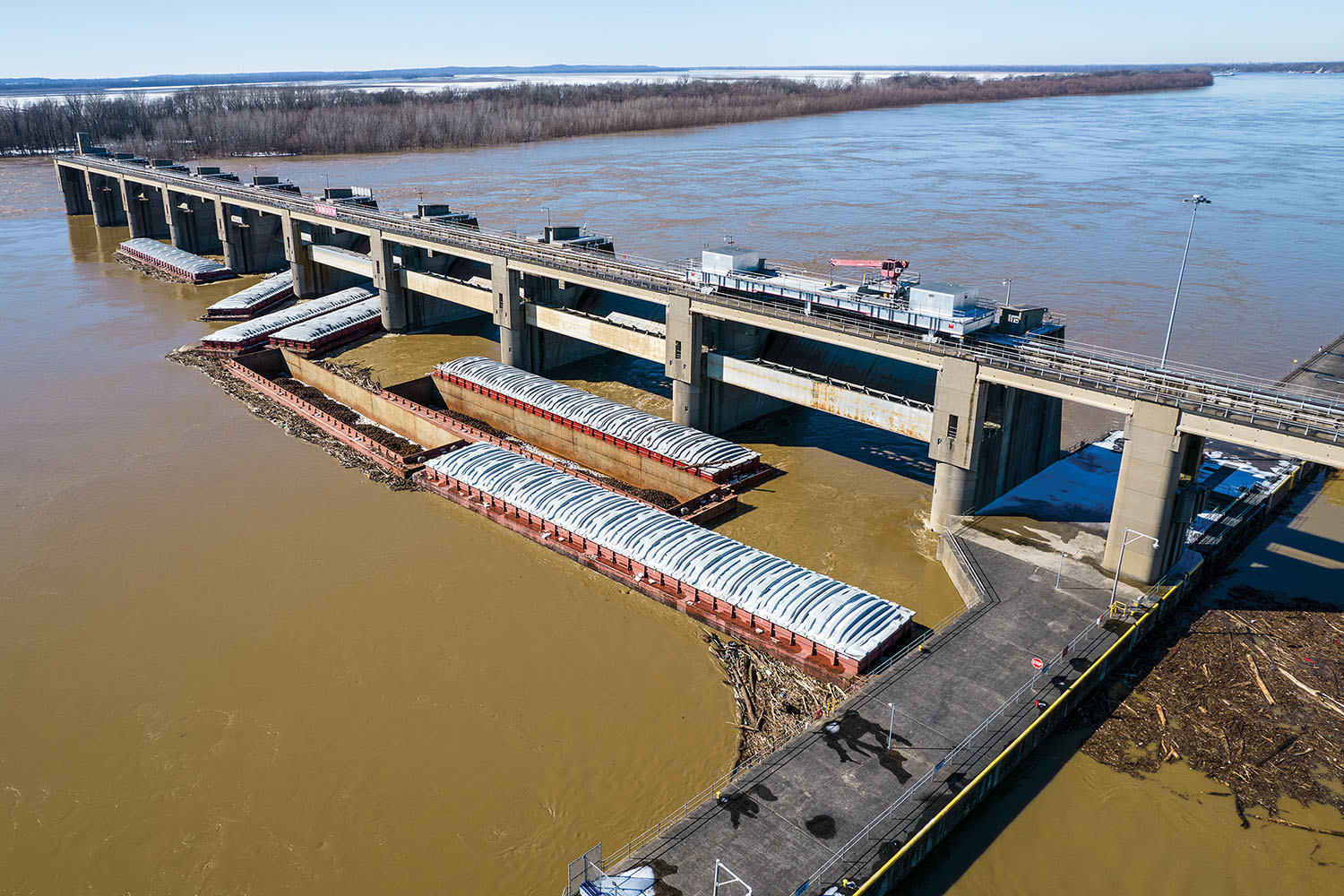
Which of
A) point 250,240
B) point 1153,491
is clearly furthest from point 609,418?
point 250,240

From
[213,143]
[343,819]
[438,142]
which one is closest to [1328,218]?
[343,819]

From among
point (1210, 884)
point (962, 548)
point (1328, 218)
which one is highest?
point (1328, 218)

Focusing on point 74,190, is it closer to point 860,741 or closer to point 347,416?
point 347,416

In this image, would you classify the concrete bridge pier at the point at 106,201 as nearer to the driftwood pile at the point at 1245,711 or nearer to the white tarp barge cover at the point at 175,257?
the white tarp barge cover at the point at 175,257

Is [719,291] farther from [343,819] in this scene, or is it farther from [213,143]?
[213,143]

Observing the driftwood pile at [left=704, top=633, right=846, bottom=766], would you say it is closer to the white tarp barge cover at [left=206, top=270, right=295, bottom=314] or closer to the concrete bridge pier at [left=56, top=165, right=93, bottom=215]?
the white tarp barge cover at [left=206, top=270, right=295, bottom=314]

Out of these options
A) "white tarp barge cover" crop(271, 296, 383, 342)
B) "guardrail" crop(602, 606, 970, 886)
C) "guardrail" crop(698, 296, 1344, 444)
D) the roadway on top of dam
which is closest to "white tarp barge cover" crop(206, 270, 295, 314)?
"white tarp barge cover" crop(271, 296, 383, 342)

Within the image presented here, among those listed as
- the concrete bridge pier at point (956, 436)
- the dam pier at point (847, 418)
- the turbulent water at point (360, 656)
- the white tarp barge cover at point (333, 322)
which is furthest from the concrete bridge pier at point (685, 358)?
the white tarp barge cover at point (333, 322)
